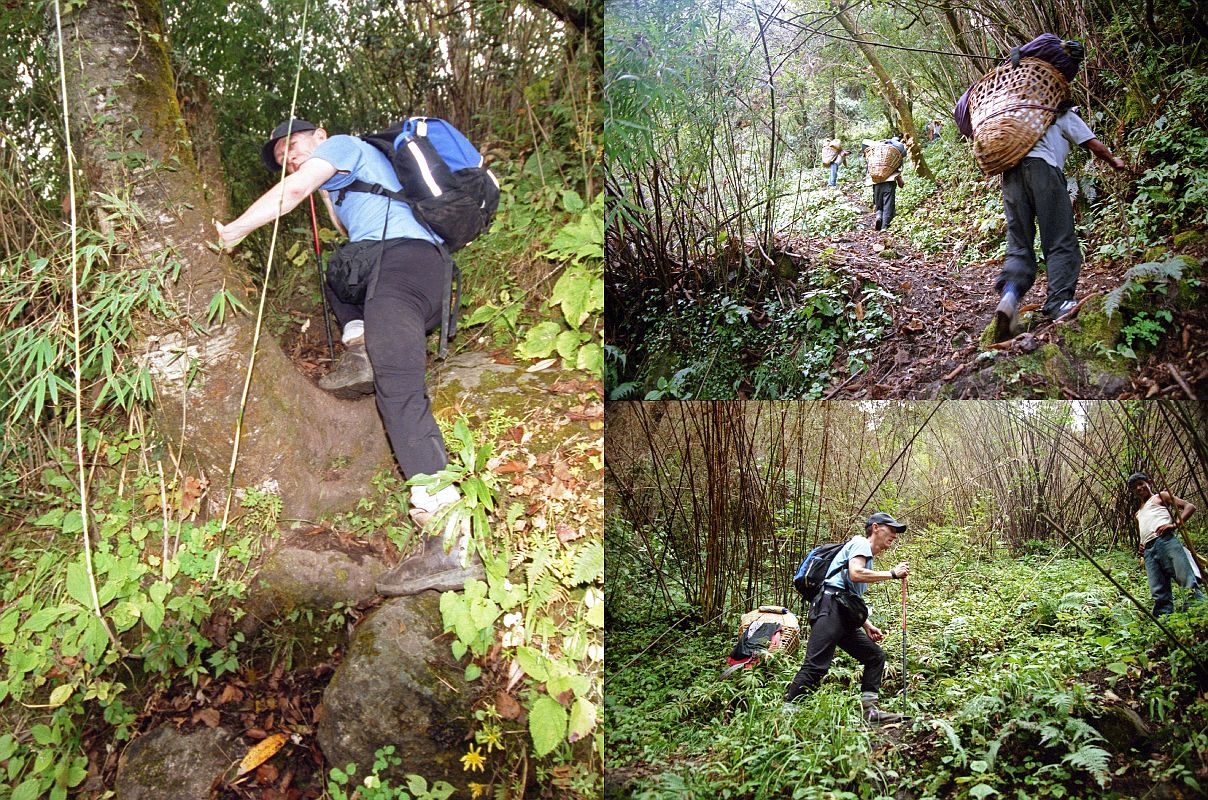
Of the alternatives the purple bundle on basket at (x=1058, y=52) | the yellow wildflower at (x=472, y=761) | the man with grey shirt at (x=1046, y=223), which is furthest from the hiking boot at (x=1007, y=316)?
the yellow wildflower at (x=472, y=761)

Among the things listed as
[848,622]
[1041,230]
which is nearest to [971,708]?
[848,622]

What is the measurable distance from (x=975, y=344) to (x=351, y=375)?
1578 millimetres

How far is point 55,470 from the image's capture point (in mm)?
2148

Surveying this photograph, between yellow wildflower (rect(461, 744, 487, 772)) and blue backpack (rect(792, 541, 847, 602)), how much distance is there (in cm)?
92

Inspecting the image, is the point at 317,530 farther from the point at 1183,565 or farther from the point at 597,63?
the point at 1183,565

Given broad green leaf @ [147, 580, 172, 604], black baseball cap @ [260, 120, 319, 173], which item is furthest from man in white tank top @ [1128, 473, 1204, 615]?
broad green leaf @ [147, 580, 172, 604]

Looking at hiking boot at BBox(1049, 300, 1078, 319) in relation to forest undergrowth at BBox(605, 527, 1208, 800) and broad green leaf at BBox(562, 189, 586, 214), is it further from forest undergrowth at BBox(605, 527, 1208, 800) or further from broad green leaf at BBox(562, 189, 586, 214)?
broad green leaf at BBox(562, 189, 586, 214)

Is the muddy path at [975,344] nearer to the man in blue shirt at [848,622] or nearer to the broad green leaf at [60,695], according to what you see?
the man in blue shirt at [848,622]

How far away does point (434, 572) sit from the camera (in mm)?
1975

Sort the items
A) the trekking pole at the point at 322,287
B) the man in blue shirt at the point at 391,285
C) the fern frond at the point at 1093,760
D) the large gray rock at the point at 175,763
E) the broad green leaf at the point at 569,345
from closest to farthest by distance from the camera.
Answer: the fern frond at the point at 1093,760
the large gray rock at the point at 175,763
the man in blue shirt at the point at 391,285
the trekking pole at the point at 322,287
the broad green leaf at the point at 569,345

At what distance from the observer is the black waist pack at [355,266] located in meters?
2.05

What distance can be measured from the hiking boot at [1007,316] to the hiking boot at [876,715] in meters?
0.94

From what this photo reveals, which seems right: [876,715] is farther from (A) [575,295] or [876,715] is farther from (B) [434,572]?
(A) [575,295]

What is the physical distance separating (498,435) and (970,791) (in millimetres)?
1460
